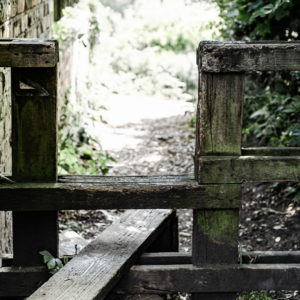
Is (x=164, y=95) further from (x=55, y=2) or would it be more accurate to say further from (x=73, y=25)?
(x=73, y=25)

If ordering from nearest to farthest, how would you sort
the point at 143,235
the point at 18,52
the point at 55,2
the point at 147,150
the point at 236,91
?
the point at 18,52, the point at 236,91, the point at 143,235, the point at 147,150, the point at 55,2

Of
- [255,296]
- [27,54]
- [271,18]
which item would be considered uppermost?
[271,18]

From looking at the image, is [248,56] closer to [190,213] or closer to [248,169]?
[248,169]

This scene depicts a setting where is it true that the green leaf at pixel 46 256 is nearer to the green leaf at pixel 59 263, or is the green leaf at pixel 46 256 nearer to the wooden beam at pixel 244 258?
the green leaf at pixel 59 263

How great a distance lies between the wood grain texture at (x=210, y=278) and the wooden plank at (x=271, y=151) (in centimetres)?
59

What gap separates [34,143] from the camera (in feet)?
6.93

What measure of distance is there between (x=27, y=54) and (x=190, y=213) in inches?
113

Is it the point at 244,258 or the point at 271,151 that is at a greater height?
the point at 271,151

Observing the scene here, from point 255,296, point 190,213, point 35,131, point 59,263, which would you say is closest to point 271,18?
point 190,213

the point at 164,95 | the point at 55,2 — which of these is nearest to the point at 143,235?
the point at 55,2

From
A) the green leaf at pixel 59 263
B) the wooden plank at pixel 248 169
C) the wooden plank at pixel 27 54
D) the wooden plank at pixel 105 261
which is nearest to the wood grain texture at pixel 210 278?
the wooden plank at pixel 105 261

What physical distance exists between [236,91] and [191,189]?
0.54 meters

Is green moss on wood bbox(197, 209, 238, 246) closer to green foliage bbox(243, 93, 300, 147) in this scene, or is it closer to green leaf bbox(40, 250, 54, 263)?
green leaf bbox(40, 250, 54, 263)

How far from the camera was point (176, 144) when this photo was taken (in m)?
6.76
